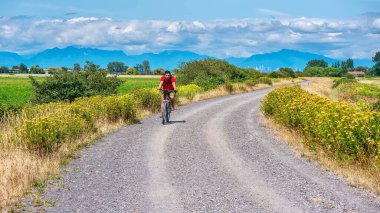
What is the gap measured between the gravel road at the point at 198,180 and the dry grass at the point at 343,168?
0.74ft

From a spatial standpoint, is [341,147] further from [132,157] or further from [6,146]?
[6,146]

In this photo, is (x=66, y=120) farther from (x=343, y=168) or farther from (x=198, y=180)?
(x=343, y=168)

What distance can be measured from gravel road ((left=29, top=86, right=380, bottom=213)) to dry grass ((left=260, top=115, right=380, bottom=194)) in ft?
0.74

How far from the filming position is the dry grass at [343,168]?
317 inches

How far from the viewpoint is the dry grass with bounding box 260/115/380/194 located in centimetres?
805

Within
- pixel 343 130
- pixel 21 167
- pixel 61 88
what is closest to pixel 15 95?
pixel 61 88

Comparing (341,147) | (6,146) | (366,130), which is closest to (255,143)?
(341,147)

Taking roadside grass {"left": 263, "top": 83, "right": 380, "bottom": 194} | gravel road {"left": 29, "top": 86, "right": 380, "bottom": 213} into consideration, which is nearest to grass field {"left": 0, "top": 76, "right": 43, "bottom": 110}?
gravel road {"left": 29, "top": 86, "right": 380, "bottom": 213}

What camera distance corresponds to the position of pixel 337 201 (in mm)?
7105

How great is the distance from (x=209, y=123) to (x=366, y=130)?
9.89 m

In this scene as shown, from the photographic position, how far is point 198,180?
335 inches

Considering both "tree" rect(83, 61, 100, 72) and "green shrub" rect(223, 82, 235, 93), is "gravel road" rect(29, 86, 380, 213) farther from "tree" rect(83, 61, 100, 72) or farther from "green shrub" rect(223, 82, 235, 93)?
"green shrub" rect(223, 82, 235, 93)

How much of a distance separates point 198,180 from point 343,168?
327cm

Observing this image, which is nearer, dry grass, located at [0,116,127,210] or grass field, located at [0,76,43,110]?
dry grass, located at [0,116,127,210]
